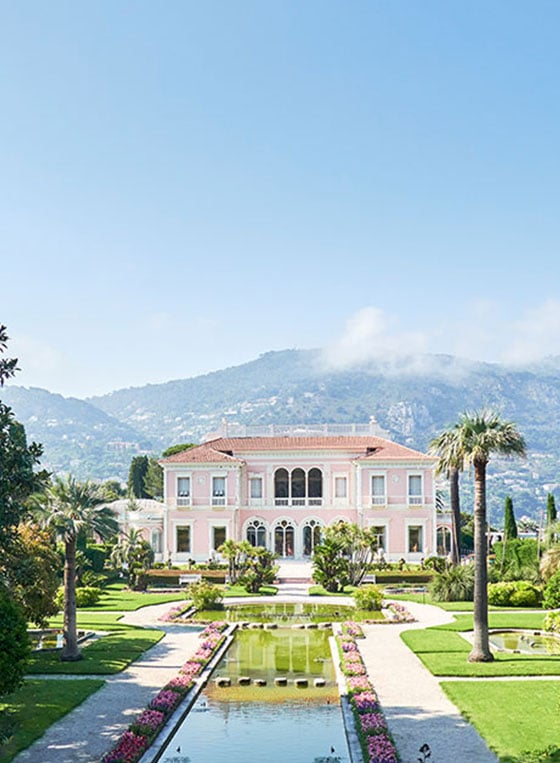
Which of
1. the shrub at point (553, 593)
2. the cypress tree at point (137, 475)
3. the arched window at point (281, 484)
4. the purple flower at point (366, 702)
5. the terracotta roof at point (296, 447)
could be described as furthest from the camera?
the cypress tree at point (137, 475)

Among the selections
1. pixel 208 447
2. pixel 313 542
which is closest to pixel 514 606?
pixel 313 542

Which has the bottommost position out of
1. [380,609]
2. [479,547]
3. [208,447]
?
[380,609]

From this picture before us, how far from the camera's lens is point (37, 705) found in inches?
690

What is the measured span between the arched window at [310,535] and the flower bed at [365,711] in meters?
31.4

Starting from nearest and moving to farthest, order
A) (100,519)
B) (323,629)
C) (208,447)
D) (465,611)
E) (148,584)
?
1. (100,519)
2. (323,629)
3. (465,611)
4. (148,584)
5. (208,447)

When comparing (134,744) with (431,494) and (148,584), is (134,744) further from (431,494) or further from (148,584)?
(431,494)

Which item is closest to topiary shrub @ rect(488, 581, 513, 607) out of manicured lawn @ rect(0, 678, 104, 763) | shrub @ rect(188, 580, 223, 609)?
shrub @ rect(188, 580, 223, 609)

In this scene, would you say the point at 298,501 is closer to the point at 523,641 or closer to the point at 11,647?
the point at 523,641

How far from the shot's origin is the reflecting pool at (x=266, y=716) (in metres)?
14.5

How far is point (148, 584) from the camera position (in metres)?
45.5

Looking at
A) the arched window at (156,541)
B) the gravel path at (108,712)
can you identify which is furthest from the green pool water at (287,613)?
the arched window at (156,541)

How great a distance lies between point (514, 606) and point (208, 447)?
2838 centimetres

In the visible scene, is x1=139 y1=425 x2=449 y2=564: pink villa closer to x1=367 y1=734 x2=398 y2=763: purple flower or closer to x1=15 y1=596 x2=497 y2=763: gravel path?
x1=15 y1=596 x2=497 y2=763: gravel path

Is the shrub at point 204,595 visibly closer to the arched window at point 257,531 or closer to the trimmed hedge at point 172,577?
the trimmed hedge at point 172,577
